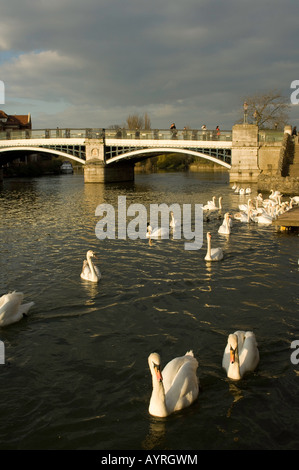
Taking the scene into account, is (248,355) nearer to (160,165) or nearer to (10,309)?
(10,309)

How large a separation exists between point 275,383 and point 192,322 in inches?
93.5

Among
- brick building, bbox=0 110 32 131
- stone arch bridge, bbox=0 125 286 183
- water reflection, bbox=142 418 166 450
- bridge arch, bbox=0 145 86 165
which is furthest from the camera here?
brick building, bbox=0 110 32 131

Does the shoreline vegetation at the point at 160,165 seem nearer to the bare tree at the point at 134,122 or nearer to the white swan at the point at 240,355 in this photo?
the bare tree at the point at 134,122

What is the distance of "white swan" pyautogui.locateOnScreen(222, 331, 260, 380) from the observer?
6.27 m

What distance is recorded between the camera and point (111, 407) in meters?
5.84

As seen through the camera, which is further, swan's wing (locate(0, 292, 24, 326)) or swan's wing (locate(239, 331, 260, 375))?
swan's wing (locate(0, 292, 24, 326))

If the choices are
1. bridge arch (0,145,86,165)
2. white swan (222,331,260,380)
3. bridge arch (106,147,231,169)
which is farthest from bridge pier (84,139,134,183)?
white swan (222,331,260,380)

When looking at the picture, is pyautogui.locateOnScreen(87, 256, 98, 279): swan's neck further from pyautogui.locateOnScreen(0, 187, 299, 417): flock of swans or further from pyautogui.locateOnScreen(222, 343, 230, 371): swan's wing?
pyautogui.locateOnScreen(222, 343, 230, 371): swan's wing

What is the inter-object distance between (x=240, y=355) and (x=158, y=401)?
173 cm

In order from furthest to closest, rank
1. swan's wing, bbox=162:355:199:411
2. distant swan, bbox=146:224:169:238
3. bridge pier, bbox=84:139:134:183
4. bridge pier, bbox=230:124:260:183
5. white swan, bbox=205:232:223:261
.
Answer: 1. bridge pier, bbox=84:139:134:183
2. bridge pier, bbox=230:124:260:183
3. distant swan, bbox=146:224:169:238
4. white swan, bbox=205:232:223:261
5. swan's wing, bbox=162:355:199:411

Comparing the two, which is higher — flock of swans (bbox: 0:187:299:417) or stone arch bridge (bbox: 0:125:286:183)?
stone arch bridge (bbox: 0:125:286:183)

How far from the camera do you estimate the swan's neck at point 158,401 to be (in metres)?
5.46

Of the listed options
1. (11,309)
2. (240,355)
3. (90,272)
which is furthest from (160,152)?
(240,355)

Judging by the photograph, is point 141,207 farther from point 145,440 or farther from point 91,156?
point 91,156
